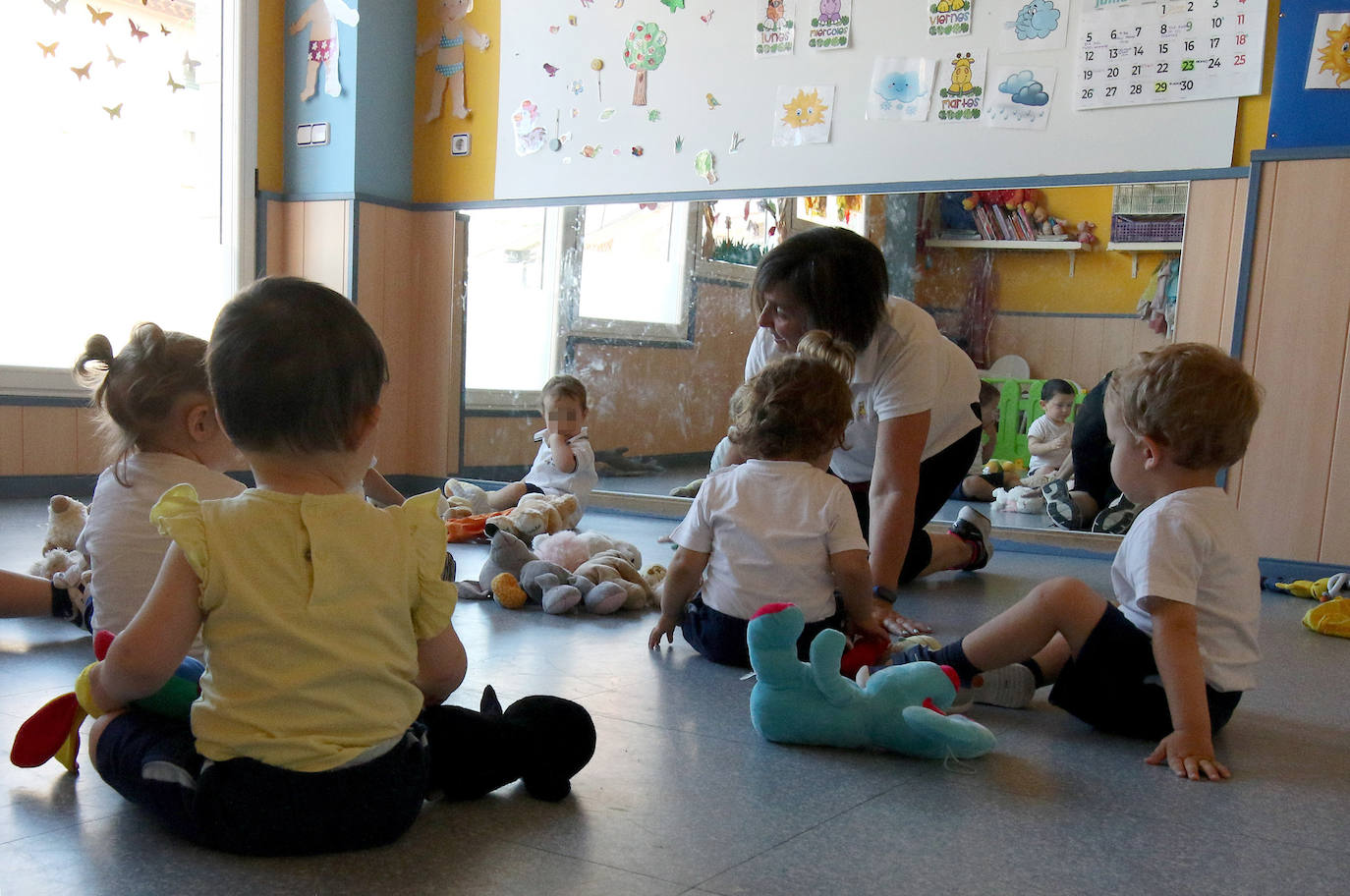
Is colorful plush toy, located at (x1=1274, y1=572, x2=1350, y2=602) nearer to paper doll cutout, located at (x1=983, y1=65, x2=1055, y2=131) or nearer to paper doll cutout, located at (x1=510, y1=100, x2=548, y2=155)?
paper doll cutout, located at (x1=983, y1=65, x2=1055, y2=131)

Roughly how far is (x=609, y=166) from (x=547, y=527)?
169cm

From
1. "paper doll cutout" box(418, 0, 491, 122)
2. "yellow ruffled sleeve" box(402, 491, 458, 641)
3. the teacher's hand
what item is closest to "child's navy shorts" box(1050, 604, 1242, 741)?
the teacher's hand

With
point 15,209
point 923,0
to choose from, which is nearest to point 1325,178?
point 923,0

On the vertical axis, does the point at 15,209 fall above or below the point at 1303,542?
above

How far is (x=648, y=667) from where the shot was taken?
74.9 inches

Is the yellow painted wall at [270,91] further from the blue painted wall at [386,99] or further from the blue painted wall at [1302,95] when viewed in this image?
the blue painted wall at [1302,95]

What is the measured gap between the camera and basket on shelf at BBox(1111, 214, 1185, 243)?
3314mm

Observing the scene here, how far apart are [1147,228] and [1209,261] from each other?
0.20 m

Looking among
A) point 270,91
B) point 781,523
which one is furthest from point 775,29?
point 781,523

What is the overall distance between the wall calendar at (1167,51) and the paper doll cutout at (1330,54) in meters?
0.13

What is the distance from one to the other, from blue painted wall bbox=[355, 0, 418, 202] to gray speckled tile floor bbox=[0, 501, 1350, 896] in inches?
124

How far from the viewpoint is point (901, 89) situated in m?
3.67

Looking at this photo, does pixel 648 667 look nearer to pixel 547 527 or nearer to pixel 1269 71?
pixel 547 527

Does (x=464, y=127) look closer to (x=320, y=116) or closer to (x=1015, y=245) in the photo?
(x=320, y=116)
